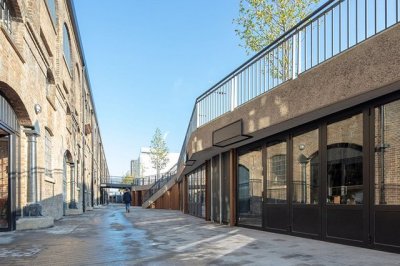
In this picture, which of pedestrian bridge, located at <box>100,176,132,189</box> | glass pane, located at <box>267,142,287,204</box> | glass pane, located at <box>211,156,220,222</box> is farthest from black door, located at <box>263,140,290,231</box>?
pedestrian bridge, located at <box>100,176,132,189</box>

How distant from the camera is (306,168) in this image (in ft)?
37.0

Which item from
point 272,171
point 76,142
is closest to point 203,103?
→ point 272,171

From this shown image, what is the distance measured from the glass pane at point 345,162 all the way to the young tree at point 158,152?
6251cm

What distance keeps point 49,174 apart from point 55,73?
15.0 ft

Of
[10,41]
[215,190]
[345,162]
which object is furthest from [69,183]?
[345,162]

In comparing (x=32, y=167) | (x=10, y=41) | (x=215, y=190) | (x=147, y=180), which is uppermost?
(x=10, y=41)

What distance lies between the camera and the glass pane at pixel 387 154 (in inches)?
327

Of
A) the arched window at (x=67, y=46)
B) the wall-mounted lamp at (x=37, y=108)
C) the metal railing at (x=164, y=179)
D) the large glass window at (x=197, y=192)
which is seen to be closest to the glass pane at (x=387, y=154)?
the wall-mounted lamp at (x=37, y=108)

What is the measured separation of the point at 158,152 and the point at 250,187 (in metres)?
58.5

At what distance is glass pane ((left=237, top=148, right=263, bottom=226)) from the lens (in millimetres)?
13827

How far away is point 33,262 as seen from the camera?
7793mm

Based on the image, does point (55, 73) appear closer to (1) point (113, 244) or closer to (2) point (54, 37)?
(2) point (54, 37)

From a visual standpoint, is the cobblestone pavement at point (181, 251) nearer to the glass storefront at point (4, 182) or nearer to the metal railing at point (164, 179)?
the glass storefront at point (4, 182)

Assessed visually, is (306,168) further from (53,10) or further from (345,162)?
(53,10)
